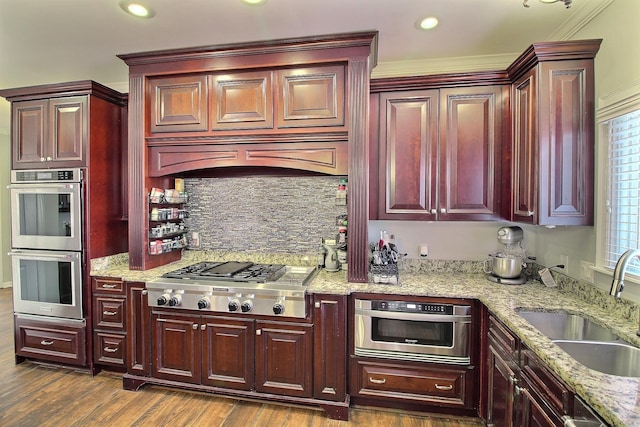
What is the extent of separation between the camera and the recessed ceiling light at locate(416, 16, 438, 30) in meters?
2.26

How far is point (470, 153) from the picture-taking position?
2.43 m

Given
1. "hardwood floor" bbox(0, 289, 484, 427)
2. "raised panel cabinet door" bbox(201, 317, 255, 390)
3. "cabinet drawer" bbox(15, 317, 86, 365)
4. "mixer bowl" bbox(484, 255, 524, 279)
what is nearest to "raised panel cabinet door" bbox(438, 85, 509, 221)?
"mixer bowl" bbox(484, 255, 524, 279)

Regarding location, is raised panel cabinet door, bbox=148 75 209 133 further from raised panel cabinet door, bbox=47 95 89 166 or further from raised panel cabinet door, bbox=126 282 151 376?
raised panel cabinet door, bbox=126 282 151 376

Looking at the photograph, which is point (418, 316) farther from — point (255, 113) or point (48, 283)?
point (48, 283)

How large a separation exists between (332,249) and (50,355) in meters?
2.69

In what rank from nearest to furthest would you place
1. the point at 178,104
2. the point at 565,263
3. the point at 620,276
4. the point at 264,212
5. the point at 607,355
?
the point at 620,276
the point at 607,355
the point at 565,263
the point at 178,104
the point at 264,212

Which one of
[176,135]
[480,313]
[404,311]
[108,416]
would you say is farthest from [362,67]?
[108,416]

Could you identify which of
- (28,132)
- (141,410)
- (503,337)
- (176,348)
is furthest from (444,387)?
(28,132)

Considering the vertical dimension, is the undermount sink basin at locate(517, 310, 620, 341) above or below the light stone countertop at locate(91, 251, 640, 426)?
below

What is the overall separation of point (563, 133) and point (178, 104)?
2.82 m

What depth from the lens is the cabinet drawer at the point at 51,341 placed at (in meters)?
2.73

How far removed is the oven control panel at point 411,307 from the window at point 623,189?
97cm

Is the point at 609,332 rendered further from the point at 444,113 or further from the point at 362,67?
the point at 362,67

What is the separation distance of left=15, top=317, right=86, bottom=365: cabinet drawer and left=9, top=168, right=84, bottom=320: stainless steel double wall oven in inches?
4.0
